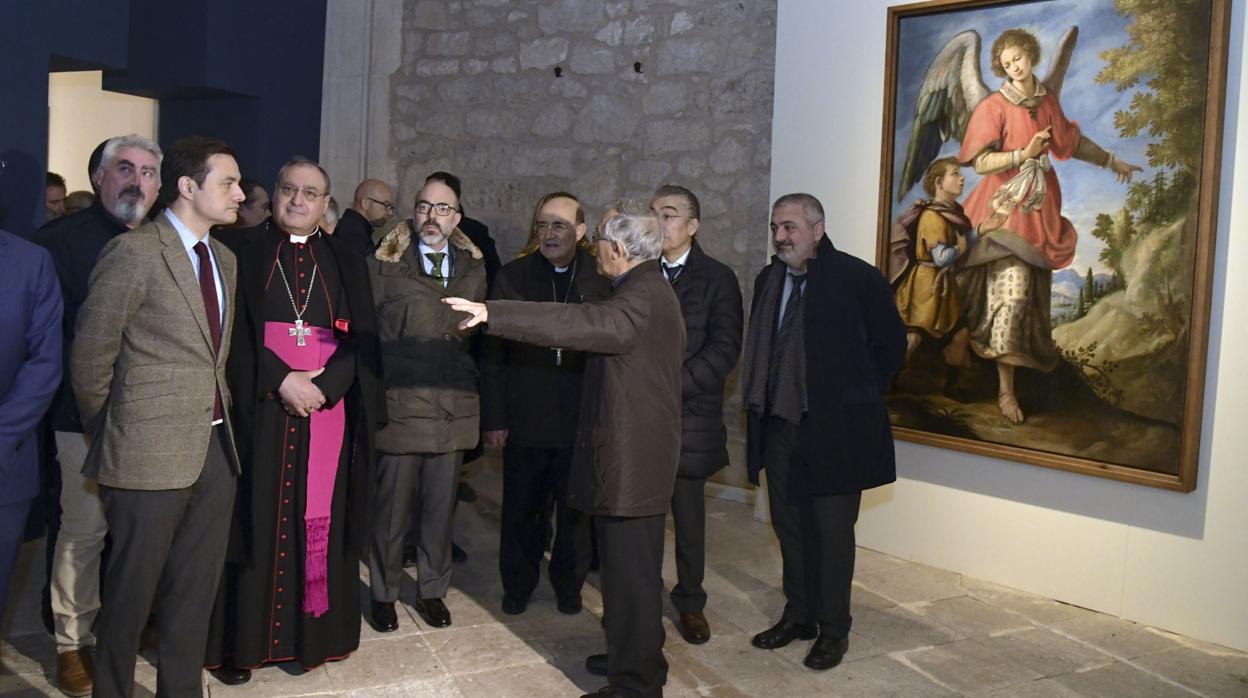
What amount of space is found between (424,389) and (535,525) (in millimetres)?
753

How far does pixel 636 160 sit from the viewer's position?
22.6 feet

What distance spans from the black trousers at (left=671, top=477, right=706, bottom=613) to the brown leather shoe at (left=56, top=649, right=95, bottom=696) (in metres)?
2.01

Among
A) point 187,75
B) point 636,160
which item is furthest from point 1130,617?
point 187,75

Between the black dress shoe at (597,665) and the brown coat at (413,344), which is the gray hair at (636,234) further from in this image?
the black dress shoe at (597,665)

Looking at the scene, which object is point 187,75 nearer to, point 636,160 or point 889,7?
point 636,160

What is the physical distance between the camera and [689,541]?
13.5 feet

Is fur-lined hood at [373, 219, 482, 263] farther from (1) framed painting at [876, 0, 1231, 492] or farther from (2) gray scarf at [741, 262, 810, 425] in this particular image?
(1) framed painting at [876, 0, 1231, 492]

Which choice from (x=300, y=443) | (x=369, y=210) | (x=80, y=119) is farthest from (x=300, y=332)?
(x=80, y=119)

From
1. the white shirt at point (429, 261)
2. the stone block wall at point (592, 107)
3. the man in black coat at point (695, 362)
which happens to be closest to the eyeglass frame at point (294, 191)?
the white shirt at point (429, 261)

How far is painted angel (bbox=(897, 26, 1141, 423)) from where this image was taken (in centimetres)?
458

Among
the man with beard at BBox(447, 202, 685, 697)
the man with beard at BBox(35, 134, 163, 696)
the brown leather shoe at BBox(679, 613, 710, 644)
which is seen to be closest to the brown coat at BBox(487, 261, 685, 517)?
the man with beard at BBox(447, 202, 685, 697)

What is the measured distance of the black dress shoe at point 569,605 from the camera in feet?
14.3

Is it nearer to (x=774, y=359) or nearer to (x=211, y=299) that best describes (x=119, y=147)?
(x=211, y=299)

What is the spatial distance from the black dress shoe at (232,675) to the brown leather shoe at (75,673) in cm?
38
